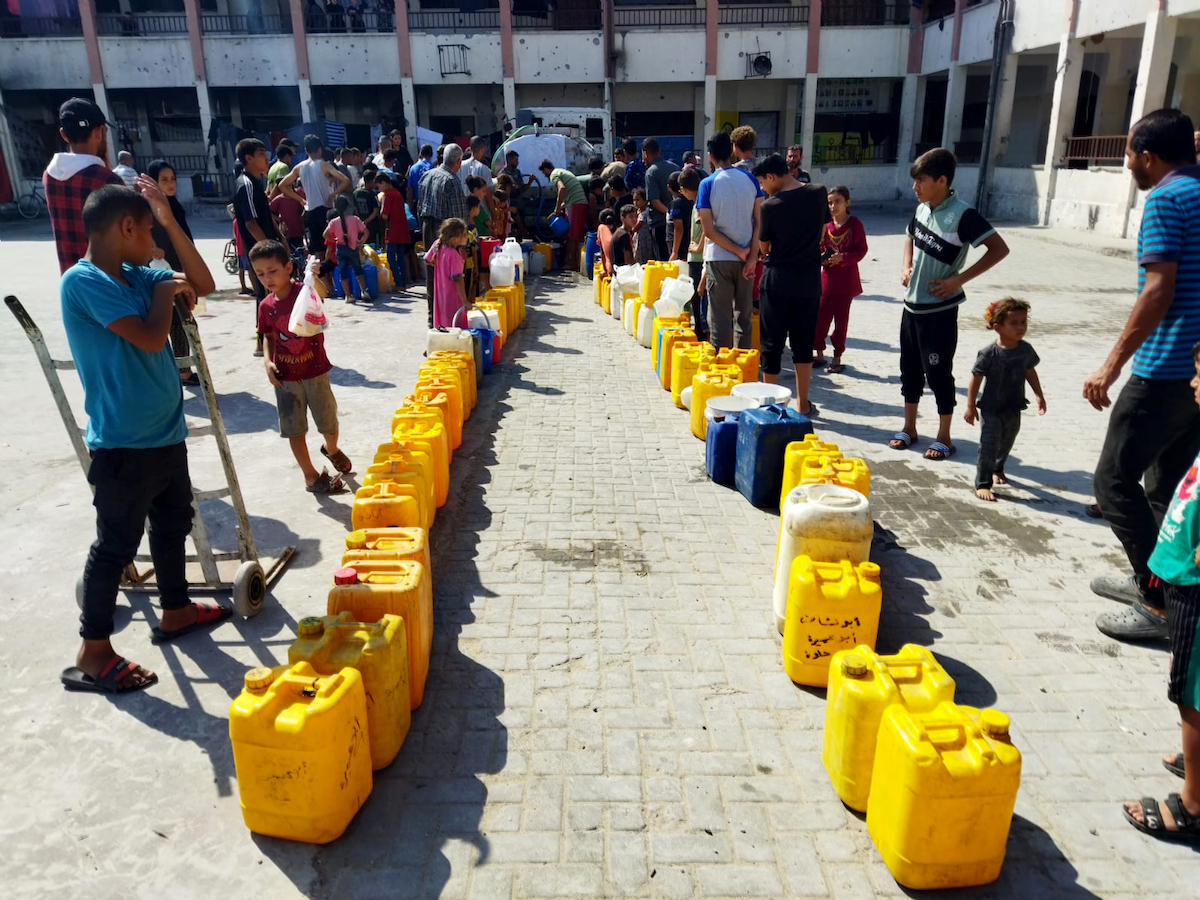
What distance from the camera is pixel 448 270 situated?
26.7 feet

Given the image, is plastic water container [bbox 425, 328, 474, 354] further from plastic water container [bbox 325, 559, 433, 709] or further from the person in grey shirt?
plastic water container [bbox 325, 559, 433, 709]

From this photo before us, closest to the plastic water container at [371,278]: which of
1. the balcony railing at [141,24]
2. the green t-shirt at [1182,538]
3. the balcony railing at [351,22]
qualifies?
the green t-shirt at [1182,538]

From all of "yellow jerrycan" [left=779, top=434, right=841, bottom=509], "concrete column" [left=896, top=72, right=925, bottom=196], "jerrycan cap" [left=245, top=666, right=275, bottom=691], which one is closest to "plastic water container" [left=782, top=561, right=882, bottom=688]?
"yellow jerrycan" [left=779, top=434, right=841, bottom=509]

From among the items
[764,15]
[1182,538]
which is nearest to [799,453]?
[1182,538]

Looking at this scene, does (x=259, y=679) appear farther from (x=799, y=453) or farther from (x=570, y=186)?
(x=570, y=186)

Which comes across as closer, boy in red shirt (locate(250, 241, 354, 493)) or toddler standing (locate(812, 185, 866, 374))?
boy in red shirt (locate(250, 241, 354, 493))

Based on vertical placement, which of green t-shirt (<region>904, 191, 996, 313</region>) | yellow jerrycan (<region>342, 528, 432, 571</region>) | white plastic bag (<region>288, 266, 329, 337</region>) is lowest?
yellow jerrycan (<region>342, 528, 432, 571</region>)

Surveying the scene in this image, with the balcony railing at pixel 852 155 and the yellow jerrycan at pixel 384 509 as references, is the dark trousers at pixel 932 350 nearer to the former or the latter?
the yellow jerrycan at pixel 384 509

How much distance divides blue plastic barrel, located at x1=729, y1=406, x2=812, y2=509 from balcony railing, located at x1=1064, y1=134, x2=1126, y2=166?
1799 centimetres

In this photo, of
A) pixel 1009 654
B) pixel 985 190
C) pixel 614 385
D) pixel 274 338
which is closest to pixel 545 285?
pixel 614 385

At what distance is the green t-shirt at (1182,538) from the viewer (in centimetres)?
252

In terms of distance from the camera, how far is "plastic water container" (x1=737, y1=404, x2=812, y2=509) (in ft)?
17.1

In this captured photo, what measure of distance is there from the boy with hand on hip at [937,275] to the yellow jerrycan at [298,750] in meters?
4.61

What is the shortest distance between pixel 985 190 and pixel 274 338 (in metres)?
23.9
